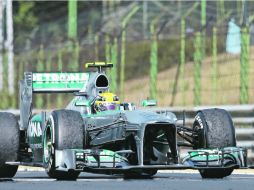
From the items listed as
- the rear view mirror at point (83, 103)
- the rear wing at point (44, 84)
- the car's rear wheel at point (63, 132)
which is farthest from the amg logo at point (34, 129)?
the car's rear wheel at point (63, 132)

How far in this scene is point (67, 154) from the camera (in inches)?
570

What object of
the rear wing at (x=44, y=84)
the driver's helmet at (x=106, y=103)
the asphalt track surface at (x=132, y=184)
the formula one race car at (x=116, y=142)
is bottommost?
the asphalt track surface at (x=132, y=184)

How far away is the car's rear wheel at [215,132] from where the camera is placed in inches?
594

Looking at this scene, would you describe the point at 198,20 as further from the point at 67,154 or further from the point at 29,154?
the point at 67,154

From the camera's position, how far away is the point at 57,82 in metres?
17.6

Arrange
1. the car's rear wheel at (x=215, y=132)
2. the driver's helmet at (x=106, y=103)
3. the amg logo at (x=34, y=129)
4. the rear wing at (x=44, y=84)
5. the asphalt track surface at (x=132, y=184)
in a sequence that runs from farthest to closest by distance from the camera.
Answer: the rear wing at (x=44, y=84)
the amg logo at (x=34, y=129)
the driver's helmet at (x=106, y=103)
the car's rear wheel at (x=215, y=132)
the asphalt track surface at (x=132, y=184)

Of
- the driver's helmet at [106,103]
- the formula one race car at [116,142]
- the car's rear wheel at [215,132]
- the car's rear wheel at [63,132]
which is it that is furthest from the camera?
the driver's helmet at [106,103]

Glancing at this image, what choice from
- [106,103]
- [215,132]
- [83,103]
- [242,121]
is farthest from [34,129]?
[242,121]

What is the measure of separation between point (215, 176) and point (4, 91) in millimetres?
10792

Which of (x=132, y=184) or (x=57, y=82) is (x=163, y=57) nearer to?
(x=57, y=82)

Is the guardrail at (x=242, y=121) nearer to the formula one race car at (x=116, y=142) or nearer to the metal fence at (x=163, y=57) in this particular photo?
the metal fence at (x=163, y=57)

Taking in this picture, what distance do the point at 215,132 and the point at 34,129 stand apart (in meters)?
2.84

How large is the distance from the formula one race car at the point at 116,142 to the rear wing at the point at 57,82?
108 centimetres

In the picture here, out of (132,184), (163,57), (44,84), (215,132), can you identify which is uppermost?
(163,57)
